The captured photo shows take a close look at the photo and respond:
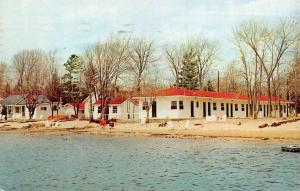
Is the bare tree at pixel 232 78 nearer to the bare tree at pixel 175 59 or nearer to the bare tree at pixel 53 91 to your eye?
the bare tree at pixel 175 59

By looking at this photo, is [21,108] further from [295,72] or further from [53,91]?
[295,72]

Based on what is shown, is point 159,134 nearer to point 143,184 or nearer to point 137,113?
point 137,113

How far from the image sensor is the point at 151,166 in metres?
13.5

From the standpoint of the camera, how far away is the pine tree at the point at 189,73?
28.2 metres

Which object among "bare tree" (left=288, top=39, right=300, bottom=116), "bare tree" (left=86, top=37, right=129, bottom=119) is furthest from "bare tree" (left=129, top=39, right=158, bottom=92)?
"bare tree" (left=288, top=39, right=300, bottom=116)

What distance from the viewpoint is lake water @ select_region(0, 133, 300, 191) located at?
10688 mm

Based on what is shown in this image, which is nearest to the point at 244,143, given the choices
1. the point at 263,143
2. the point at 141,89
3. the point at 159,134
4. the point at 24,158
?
the point at 263,143

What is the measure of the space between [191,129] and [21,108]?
22.6 meters

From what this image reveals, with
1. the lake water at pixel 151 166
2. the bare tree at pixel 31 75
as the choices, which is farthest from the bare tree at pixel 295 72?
the bare tree at pixel 31 75

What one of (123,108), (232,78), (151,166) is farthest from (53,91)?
(151,166)

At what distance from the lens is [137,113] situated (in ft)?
110

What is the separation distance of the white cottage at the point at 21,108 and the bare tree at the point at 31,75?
0.93 m

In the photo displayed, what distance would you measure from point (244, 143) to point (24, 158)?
8640 mm

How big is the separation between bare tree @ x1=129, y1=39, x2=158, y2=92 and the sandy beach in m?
4.51
